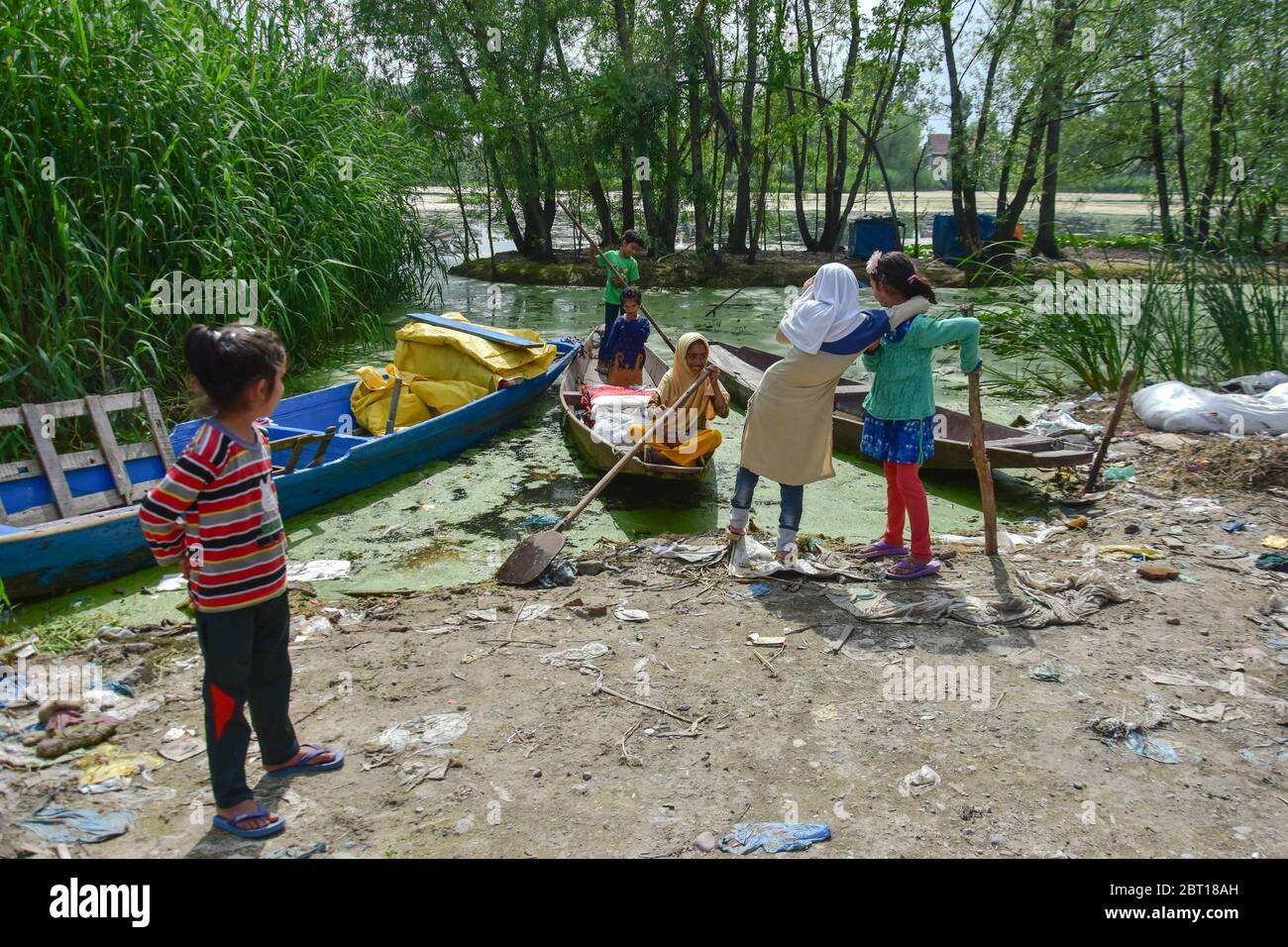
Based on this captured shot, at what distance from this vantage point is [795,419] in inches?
175

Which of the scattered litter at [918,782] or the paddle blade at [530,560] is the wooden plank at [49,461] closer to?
the paddle blade at [530,560]

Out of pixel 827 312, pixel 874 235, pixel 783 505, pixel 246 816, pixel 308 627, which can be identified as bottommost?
pixel 246 816

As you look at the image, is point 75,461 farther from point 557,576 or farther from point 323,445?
point 557,576

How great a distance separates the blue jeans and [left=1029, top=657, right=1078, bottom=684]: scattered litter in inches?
53.9

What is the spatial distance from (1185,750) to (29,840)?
3562mm

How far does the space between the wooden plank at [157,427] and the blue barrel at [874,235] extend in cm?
1366

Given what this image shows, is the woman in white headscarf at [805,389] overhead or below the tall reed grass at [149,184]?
below

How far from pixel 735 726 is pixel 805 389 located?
1.73 meters

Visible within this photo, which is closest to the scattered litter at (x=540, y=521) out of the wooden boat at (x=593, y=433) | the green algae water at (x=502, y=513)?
the green algae water at (x=502, y=513)

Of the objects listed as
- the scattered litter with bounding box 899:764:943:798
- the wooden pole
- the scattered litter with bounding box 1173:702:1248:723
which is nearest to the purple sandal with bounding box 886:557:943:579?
the wooden pole

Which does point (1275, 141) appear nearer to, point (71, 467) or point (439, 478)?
point (439, 478)

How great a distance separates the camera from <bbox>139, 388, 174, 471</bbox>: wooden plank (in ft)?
18.1

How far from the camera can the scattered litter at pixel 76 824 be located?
265cm

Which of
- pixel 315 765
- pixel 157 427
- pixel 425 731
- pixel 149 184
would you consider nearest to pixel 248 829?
pixel 315 765
